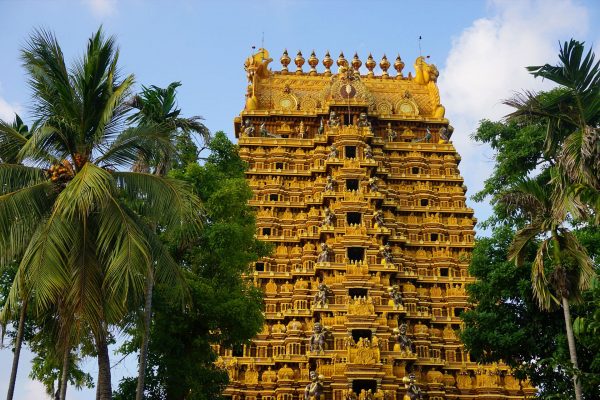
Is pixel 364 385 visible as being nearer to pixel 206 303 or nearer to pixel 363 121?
pixel 363 121

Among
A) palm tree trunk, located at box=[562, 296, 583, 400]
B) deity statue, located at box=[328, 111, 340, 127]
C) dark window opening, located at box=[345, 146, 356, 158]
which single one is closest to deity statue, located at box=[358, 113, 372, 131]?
deity statue, located at box=[328, 111, 340, 127]

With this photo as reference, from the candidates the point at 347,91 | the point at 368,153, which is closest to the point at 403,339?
the point at 368,153

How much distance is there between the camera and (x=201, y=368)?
20.7 m

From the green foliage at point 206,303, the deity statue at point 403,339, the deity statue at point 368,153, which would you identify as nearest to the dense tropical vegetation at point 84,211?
the green foliage at point 206,303

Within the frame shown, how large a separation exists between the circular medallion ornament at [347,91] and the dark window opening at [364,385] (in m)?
19.7

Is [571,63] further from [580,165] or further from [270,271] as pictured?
[270,271]

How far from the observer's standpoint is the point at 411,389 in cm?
3581

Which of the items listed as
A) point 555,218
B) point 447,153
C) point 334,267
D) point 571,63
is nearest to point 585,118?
point 571,63

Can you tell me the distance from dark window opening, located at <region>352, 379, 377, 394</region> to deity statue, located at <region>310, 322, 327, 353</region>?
7.99ft

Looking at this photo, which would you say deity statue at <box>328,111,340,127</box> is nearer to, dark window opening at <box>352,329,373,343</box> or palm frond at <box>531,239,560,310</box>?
dark window opening at <box>352,329,373,343</box>

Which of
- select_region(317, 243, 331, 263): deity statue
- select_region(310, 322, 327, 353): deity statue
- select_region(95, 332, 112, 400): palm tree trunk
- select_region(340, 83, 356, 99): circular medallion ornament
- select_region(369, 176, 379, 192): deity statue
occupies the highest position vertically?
select_region(340, 83, 356, 99): circular medallion ornament

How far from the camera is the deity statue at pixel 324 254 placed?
133ft

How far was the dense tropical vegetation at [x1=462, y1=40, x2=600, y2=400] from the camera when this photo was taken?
44.8 ft

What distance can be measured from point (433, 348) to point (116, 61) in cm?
2931
